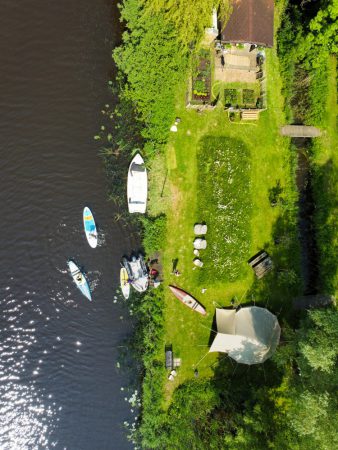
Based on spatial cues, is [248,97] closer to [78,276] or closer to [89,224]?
[89,224]

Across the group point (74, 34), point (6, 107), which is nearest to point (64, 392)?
point (6, 107)

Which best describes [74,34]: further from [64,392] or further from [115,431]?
[115,431]

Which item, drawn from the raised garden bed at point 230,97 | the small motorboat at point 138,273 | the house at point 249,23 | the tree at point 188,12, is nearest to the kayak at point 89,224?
the small motorboat at point 138,273

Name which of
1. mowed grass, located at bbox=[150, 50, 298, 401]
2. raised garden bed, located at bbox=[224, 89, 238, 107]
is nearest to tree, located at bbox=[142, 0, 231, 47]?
mowed grass, located at bbox=[150, 50, 298, 401]

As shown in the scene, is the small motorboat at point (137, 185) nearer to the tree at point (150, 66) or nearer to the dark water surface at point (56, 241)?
the dark water surface at point (56, 241)

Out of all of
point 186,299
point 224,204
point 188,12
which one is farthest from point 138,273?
point 188,12

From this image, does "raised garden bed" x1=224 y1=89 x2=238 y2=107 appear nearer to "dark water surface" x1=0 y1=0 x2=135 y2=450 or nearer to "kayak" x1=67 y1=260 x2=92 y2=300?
"dark water surface" x1=0 y1=0 x2=135 y2=450

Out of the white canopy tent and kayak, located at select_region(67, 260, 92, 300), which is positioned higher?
kayak, located at select_region(67, 260, 92, 300)
